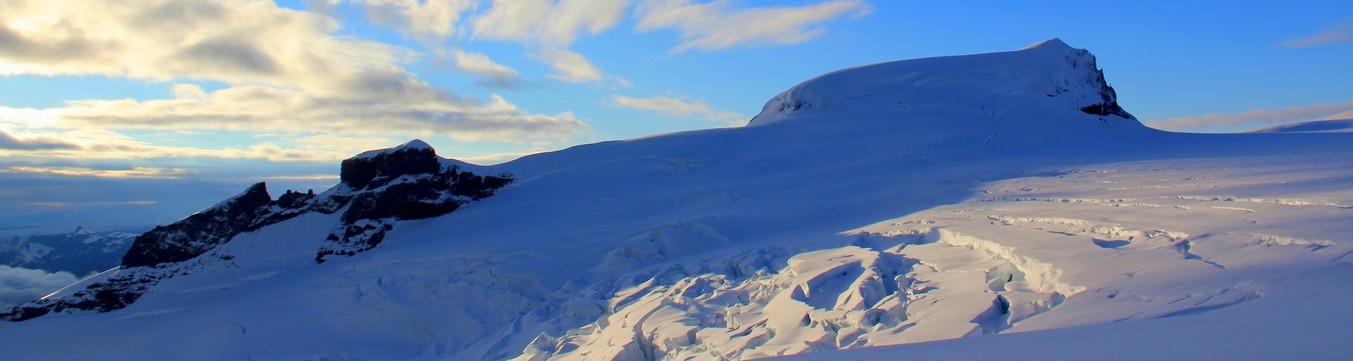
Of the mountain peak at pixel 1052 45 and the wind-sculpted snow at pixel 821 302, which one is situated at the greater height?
the mountain peak at pixel 1052 45

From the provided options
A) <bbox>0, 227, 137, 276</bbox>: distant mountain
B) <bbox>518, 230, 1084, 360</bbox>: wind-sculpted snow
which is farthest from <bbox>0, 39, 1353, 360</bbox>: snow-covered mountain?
<bbox>0, 227, 137, 276</bbox>: distant mountain

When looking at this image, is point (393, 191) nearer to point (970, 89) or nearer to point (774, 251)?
point (774, 251)

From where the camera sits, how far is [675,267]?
14375 millimetres

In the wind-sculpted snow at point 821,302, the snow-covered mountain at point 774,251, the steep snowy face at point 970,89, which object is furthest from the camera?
the steep snowy face at point 970,89

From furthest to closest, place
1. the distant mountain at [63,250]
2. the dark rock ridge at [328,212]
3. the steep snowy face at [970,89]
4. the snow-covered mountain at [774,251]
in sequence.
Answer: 1. the distant mountain at [63,250]
2. the steep snowy face at [970,89]
3. the dark rock ridge at [328,212]
4. the snow-covered mountain at [774,251]

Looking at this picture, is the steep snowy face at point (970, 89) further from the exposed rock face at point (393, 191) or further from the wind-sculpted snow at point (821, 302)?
the wind-sculpted snow at point (821, 302)

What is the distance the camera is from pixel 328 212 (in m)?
21.9

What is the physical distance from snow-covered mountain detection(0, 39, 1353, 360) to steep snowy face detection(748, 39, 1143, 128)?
525 mm

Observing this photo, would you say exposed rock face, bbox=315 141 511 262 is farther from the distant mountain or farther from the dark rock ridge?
the distant mountain

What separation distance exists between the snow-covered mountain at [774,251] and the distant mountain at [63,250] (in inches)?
3849

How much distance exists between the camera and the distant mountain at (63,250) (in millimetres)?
111887

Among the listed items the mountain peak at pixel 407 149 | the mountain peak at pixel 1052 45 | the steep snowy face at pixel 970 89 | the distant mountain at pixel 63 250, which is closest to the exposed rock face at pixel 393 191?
the mountain peak at pixel 407 149

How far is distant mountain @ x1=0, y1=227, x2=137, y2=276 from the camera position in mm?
111887

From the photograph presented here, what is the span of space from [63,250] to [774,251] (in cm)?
14683
